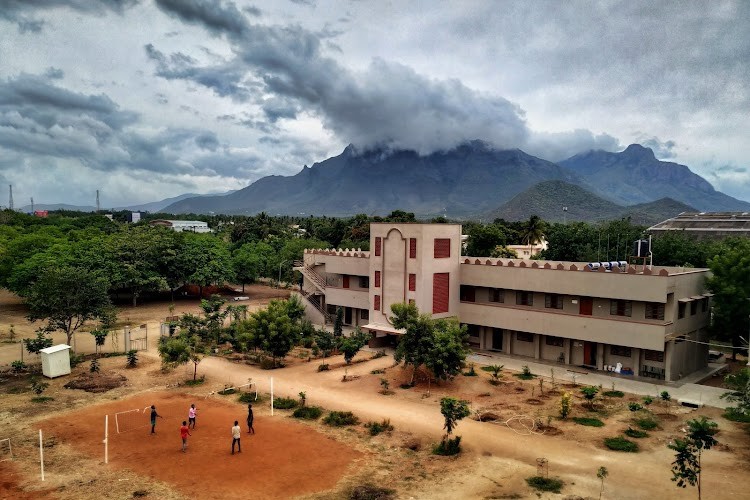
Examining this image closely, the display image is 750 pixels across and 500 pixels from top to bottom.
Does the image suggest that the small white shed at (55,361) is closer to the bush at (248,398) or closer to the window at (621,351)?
the bush at (248,398)

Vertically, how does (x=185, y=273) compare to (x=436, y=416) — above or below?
above

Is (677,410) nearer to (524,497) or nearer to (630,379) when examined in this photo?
(630,379)

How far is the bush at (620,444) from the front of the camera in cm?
2414

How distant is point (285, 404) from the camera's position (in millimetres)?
30719

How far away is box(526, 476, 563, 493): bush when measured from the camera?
20344mm

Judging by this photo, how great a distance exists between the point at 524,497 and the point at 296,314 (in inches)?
1345

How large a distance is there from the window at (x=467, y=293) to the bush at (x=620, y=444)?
68.7ft

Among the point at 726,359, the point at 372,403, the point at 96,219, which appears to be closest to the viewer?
the point at 372,403

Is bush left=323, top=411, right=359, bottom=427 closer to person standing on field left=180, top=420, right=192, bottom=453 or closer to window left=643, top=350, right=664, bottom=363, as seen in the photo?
person standing on field left=180, top=420, right=192, bottom=453

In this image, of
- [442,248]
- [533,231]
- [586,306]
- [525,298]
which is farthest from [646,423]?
[533,231]

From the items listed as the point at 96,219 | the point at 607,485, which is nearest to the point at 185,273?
the point at 607,485

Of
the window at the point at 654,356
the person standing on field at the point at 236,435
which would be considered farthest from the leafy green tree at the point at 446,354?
the window at the point at 654,356

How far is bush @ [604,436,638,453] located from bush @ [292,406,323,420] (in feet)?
50.1

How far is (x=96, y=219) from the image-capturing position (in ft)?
520
